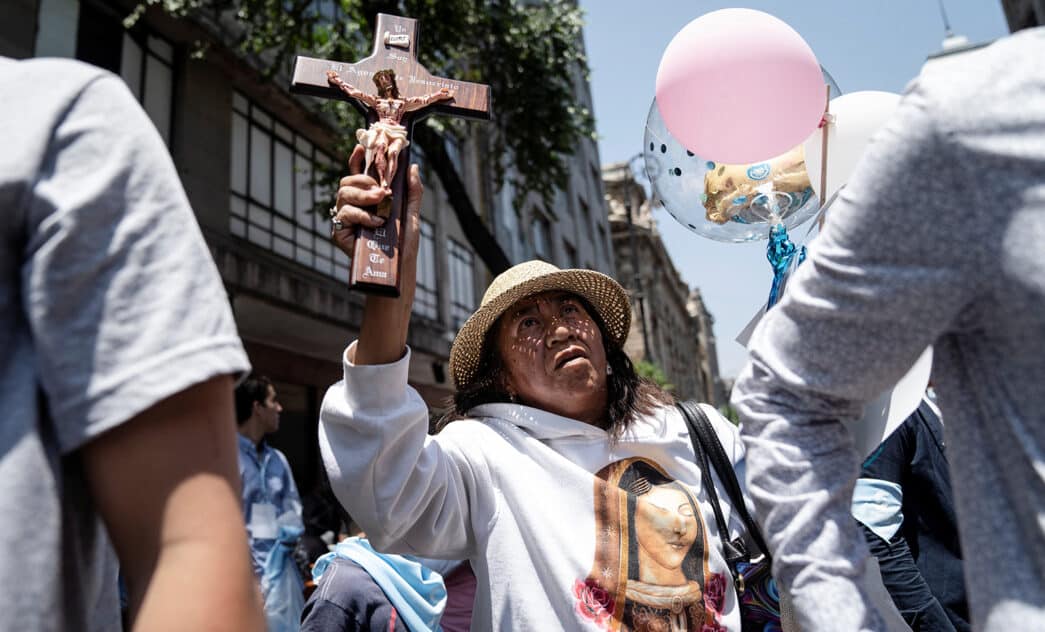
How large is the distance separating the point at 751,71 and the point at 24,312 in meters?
1.95

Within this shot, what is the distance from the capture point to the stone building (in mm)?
26391

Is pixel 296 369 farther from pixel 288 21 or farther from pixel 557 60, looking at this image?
pixel 557 60

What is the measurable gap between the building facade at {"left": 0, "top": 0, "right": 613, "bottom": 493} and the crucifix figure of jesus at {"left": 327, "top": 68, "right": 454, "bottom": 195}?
664 cm

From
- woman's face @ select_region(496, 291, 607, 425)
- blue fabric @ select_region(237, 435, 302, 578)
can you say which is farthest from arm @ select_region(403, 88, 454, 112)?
blue fabric @ select_region(237, 435, 302, 578)

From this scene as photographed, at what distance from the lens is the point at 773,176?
2.27 m

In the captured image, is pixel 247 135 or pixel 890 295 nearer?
pixel 890 295

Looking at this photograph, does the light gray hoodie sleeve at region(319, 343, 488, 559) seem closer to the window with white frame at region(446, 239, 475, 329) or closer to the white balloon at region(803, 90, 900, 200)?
the white balloon at region(803, 90, 900, 200)

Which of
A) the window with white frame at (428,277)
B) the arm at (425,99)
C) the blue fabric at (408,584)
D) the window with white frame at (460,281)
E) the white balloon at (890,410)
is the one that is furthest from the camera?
the window with white frame at (460,281)

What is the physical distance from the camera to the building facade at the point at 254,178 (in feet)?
26.1

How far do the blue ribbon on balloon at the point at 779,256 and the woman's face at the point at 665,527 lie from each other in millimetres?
582

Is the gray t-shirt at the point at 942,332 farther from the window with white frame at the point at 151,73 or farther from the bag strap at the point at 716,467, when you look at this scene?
the window with white frame at the point at 151,73

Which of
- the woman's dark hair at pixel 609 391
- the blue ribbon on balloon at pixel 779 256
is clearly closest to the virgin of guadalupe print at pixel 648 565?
the woman's dark hair at pixel 609 391

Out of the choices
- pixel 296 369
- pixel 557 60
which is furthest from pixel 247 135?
pixel 557 60

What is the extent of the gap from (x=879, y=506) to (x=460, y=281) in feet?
42.7
